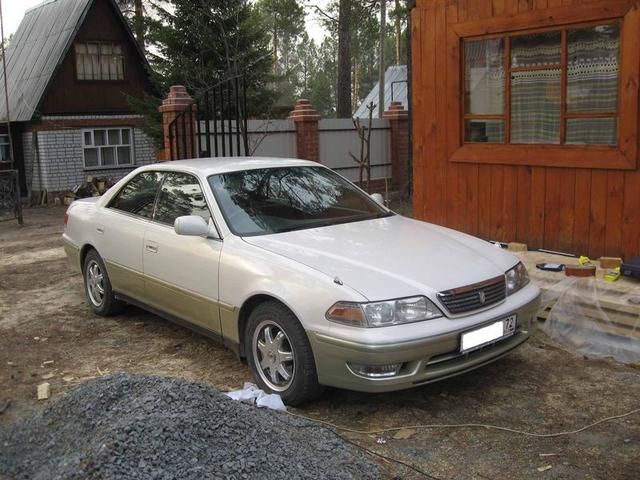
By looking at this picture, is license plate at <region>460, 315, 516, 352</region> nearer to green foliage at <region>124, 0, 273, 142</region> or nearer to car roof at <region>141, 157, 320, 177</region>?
car roof at <region>141, 157, 320, 177</region>

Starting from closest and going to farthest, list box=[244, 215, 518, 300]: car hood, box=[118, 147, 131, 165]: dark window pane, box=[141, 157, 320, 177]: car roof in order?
box=[244, 215, 518, 300]: car hood, box=[141, 157, 320, 177]: car roof, box=[118, 147, 131, 165]: dark window pane

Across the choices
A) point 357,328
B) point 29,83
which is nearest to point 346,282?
point 357,328

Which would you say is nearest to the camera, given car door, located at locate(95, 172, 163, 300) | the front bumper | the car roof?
the front bumper

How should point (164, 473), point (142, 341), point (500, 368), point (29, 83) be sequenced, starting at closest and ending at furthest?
1. point (164, 473)
2. point (500, 368)
3. point (142, 341)
4. point (29, 83)

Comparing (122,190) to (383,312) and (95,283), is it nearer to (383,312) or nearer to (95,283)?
(95,283)

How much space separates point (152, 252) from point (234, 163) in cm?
98

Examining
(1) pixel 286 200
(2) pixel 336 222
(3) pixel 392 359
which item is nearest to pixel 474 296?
(3) pixel 392 359

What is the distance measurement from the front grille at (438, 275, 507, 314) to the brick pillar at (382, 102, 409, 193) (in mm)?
13812

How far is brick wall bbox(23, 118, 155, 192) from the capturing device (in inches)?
846

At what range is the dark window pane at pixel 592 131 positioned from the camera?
6613 millimetres

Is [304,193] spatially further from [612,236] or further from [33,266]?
[33,266]

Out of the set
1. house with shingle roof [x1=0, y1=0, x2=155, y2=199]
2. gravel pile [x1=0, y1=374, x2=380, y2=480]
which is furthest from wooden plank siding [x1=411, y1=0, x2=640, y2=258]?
house with shingle roof [x1=0, y1=0, x2=155, y2=199]

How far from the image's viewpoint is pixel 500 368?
5160mm

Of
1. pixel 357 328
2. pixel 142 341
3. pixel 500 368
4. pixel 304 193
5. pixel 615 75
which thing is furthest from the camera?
pixel 615 75
